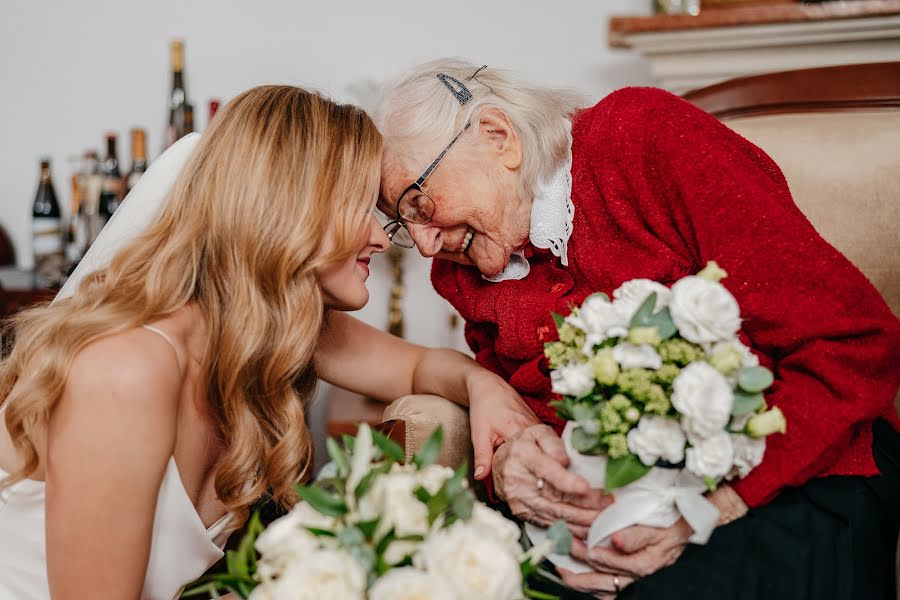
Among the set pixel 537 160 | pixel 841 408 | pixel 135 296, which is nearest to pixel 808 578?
pixel 841 408

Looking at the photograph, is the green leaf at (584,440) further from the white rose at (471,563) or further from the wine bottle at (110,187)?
the wine bottle at (110,187)

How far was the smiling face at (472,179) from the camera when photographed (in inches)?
50.4

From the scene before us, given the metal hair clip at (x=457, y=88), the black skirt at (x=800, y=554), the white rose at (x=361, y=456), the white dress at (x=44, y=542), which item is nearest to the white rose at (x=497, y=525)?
the white rose at (x=361, y=456)

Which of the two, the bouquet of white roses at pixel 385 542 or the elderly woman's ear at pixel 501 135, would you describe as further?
the elderly woman's ear at pixel 501 135

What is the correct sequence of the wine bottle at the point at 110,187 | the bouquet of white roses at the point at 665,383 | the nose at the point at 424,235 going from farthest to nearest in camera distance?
the wine bottle at the point at 110,187 → the nose at the point at 424,235 → the bouquet of white roses at the point at 665,383

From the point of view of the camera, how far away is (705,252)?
3.68 feet

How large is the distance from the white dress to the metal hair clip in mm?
693

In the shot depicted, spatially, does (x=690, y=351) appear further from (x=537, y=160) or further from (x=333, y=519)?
(x=537, y=160)

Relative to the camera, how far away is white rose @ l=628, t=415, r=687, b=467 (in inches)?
33.7

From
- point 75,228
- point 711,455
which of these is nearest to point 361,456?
point 711,455

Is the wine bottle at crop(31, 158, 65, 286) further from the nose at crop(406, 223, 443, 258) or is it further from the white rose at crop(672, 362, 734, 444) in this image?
the white rose at crop(672, 362, 734, 444)

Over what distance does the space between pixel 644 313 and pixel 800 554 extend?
1.33 feet

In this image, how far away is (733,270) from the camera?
107cm

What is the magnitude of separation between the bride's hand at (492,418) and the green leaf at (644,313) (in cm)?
43
